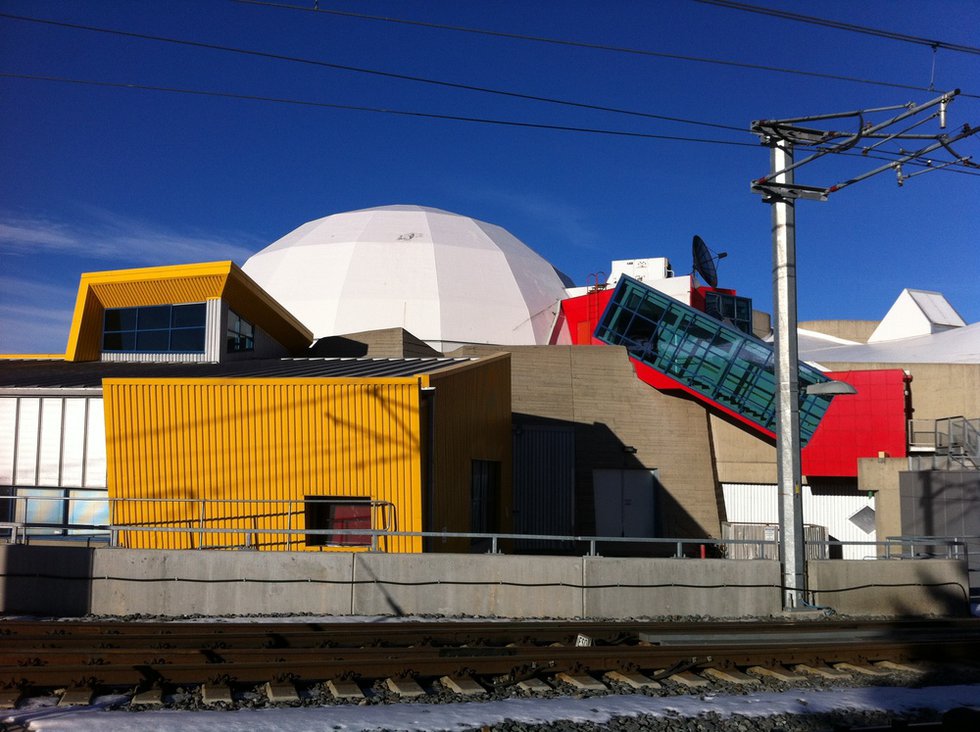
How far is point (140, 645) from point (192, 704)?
2.65 metres

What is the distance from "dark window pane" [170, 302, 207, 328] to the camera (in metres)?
26.2

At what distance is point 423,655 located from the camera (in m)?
10.2

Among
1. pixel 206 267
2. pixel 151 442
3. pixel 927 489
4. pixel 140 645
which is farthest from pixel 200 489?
pixel 927 489

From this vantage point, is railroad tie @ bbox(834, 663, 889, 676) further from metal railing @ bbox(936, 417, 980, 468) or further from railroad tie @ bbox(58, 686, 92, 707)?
metal railing @ bbox(936, 417, 980, 468)

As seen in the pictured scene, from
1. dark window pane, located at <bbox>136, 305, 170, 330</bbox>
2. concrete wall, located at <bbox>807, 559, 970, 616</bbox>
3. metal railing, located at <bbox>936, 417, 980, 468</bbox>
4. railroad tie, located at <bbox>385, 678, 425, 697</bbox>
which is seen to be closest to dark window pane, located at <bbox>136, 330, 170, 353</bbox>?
dark window pane, located at <bbox>136, 305, 170, 330</bbox>

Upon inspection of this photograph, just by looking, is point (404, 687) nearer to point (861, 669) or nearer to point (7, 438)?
point (861, 669)

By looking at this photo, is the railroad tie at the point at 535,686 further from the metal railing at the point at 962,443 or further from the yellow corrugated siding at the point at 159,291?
the metal railing at the point at 962,443

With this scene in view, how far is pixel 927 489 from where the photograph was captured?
78.9 feet

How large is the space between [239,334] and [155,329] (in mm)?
2621

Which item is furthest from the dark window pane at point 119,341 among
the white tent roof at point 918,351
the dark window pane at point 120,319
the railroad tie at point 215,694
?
the white tent roof at point 918,351

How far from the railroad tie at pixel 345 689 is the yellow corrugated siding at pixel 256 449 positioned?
8.17m

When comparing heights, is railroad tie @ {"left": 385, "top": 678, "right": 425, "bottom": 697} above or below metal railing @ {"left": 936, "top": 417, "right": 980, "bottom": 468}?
below

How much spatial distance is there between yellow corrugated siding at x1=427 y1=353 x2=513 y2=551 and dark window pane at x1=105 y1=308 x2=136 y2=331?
12.2 metres

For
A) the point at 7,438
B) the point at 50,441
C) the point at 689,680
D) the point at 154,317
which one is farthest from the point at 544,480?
the point at 689,680
